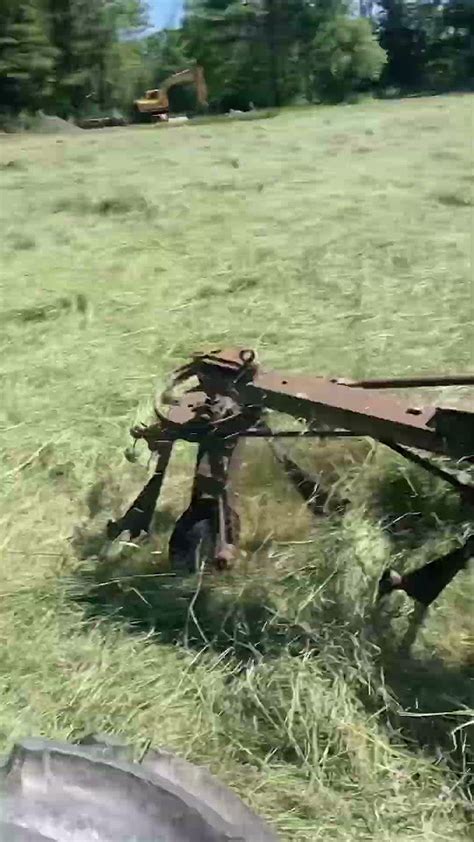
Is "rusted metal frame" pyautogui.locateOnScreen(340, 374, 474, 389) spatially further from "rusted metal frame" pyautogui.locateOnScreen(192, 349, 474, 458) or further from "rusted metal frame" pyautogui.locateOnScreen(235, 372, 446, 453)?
"rusted metal frame" pyautogui.locateOnScreen(235, 372, 446, 453)

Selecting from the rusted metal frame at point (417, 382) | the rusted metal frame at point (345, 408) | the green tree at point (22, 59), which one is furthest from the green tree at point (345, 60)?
the rusted metal frame at point (345, 408)

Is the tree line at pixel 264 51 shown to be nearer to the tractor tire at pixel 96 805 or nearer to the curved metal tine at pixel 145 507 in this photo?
the curved metal tine at pixel 145 507

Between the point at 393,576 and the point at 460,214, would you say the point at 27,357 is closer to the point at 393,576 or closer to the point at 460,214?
the point at 393,576

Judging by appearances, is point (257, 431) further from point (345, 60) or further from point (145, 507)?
point (345, 60)

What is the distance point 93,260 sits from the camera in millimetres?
6082

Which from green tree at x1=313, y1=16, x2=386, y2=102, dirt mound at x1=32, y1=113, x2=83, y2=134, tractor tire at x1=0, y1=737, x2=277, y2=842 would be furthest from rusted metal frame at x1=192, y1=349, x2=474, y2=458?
green tree at x1=313, y1=16, x2=386, y2=102

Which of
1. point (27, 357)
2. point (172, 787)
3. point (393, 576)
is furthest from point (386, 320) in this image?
point (172, 787)

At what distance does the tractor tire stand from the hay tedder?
0.77 m

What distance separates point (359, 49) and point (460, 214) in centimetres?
3169

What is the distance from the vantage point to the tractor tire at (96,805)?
1.68 meters

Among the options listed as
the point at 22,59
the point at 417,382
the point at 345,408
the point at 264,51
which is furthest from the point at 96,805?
the point at 264,51

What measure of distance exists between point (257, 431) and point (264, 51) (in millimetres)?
36621

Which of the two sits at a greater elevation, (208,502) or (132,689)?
(208,502)

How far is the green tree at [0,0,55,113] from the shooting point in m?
27.4
